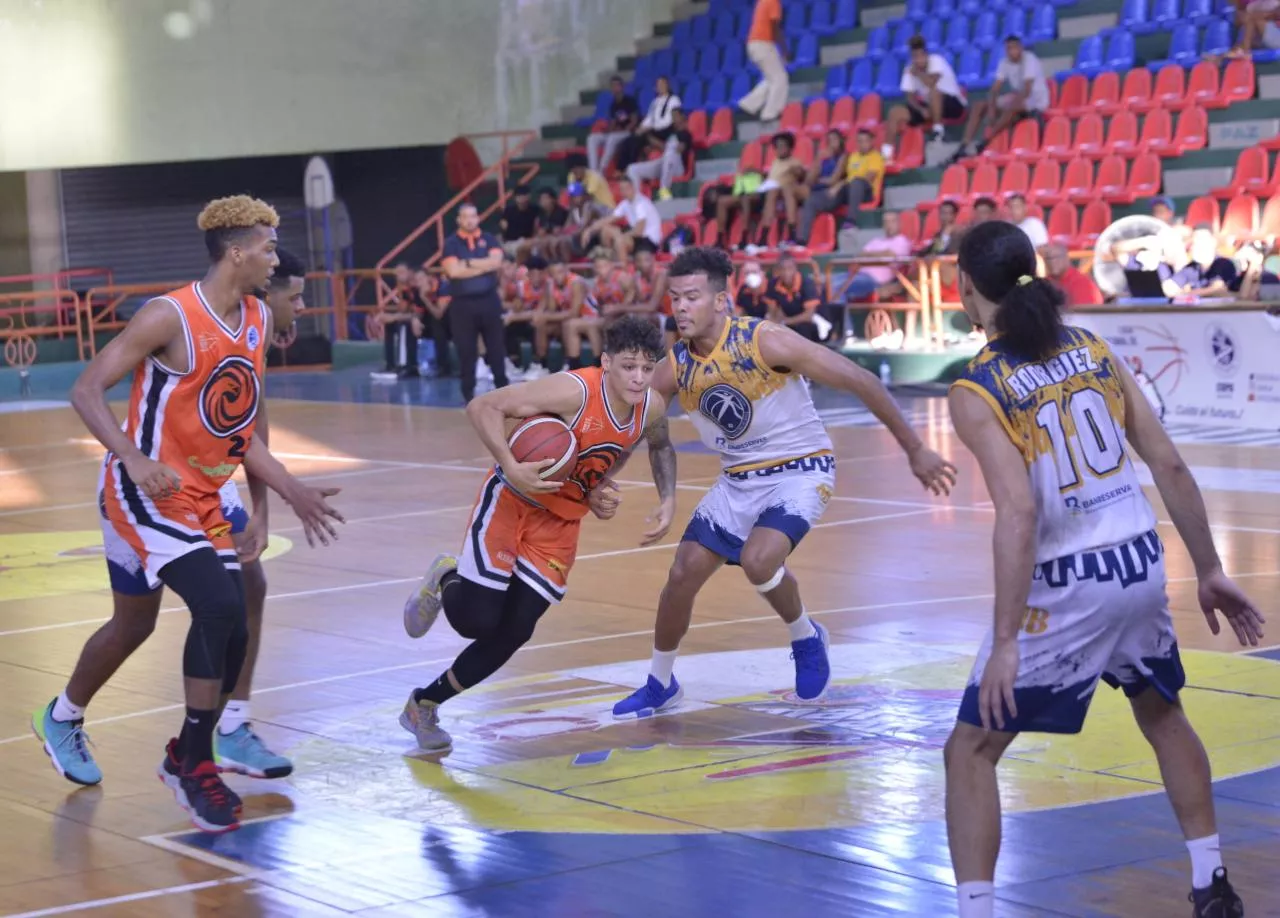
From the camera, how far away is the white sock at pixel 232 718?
6.41 metres

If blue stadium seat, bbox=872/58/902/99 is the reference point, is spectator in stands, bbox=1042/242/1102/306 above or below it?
below

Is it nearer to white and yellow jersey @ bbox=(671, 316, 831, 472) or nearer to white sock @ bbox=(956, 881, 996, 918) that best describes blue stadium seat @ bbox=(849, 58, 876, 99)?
white and yellow jersey @ bbox=(671, 316, 831, 472)

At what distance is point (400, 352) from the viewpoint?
25469 mm

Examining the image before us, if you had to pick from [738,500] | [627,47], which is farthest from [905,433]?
[627,47]

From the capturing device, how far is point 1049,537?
14.3ft

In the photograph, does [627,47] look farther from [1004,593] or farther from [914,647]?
[1004,593]

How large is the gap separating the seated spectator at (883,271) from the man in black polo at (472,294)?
3.72m

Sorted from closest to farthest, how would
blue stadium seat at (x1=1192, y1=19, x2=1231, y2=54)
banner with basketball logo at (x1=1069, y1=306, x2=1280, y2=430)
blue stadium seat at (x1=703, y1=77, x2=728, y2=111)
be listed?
banner with basketball logo at (x1=1069, y1=306, x2=1280, y2=430), blue stadium seat at (x1=1192, y1=19, x2=1231, y2=54), blue stadium seat at (x1=703, y1=77, x2=728, y2=111)

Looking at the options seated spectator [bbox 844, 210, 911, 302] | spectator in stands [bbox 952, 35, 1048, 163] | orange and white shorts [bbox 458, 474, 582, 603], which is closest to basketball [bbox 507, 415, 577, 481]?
orange and white shorts [bbox 458, 474, 582, 603]

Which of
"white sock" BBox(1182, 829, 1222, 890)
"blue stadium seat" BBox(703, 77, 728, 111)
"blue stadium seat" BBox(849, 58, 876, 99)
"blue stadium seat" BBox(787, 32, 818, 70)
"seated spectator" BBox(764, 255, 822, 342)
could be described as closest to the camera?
"white sock" BBox(1182, 829, 1222, 890)

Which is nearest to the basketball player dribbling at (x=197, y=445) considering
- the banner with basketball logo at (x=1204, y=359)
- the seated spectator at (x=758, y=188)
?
the banner with basketball logo at (x=1204, y=359)

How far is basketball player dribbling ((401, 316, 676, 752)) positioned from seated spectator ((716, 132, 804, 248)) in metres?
16.3

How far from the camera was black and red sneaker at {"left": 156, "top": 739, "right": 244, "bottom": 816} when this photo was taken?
19.0 ft

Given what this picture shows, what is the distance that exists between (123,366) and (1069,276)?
12.8 m
